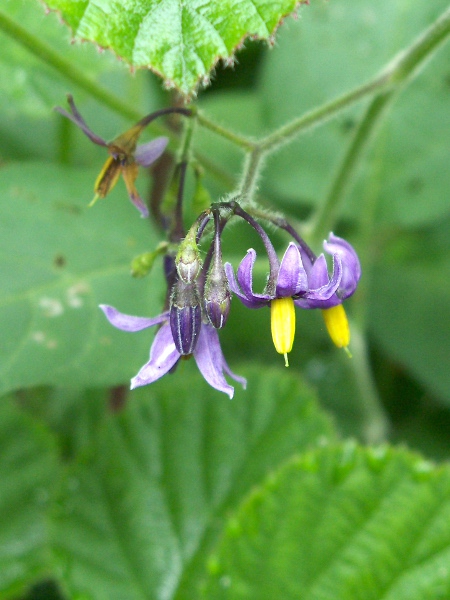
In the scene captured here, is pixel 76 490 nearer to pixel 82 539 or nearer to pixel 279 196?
pixel 82 539

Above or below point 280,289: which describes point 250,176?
above

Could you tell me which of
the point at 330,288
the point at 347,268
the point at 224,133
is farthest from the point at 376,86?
the point at 330,288

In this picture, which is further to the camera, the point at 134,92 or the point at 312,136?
the point at 312,136

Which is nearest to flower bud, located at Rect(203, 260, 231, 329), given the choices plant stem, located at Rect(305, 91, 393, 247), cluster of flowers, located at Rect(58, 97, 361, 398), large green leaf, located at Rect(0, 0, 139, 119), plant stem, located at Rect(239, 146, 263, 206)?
cluster of flowers, located at Rect(58, 97, 361, 398)

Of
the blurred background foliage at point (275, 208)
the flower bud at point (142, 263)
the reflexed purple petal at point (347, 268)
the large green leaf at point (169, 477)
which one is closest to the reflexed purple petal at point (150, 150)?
the flower bud at point (142, 263)

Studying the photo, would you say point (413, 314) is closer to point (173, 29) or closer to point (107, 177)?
point (107, 177)

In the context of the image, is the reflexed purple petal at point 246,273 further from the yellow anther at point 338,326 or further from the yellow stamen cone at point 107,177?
the yellow stamen cone at point 107,177

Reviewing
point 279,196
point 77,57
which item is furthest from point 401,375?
point 77,57
